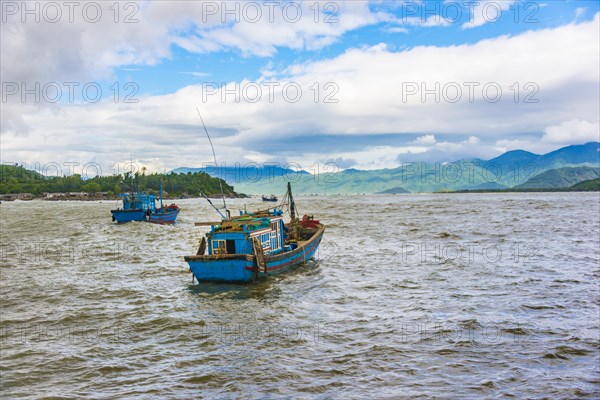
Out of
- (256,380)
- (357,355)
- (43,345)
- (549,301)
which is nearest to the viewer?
(256,380)

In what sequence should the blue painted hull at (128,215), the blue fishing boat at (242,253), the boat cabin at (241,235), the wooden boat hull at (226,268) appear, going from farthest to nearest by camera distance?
1. the blue painted hull at (128,215)
2. the boat cabin at (241,235)
3. the blue fishing boat at (242,253)
4. the wooden boat hull at (226,268)

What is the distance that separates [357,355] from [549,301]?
10.5 metres

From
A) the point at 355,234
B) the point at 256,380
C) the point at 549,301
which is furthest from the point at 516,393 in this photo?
the point at 355,234

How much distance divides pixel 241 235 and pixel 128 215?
47.9m

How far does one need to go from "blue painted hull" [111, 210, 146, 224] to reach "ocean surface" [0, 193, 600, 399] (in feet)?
117

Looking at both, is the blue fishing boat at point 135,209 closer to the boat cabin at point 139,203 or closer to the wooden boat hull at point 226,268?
the boat cabin at point 139,203

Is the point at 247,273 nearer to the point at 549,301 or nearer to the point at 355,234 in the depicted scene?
the point at 549,301

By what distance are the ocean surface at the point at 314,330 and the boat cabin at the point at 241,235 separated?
6.27 ft

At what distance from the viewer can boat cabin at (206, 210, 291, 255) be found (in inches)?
960

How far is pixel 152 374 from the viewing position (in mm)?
12289

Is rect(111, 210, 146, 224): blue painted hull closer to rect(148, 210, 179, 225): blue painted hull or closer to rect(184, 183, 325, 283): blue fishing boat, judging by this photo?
rect(148, 210, 179, 225): blue painted hull

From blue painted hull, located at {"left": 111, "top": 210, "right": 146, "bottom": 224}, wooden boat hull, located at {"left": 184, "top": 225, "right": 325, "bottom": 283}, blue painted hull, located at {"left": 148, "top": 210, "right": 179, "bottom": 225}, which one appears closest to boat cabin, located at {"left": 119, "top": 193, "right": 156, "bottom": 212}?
blue painted hull, located at {"left": 111, "top": 210, "right": 146, "bottom": 224}

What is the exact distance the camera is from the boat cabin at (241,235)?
2438cm

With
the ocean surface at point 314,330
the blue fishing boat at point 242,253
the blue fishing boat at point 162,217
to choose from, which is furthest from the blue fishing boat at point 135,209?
the blue fishing boat at point 242,253
